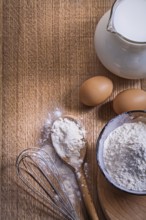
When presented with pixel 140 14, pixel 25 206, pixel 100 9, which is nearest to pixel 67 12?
pixel 100 9

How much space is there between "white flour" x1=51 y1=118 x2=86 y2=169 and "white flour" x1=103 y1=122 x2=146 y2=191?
0.21 feet

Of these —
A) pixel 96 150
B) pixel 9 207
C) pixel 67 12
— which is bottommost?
pixel 9 207

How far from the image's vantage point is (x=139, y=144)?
0.81 m

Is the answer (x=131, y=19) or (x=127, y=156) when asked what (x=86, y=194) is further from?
(x=131, y=19)

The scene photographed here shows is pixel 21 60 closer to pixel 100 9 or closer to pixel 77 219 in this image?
pixel 100 9

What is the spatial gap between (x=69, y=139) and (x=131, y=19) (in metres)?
0.26

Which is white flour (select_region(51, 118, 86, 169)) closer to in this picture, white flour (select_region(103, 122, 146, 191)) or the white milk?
white flour (select_region(103, 122, 146, 191))

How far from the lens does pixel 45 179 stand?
905 mm

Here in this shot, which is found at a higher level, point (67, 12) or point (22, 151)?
point (67, 12)

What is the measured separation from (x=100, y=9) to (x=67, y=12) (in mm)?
68

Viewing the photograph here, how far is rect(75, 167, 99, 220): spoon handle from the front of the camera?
34.0 inches

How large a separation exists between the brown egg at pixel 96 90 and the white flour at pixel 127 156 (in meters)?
0.07

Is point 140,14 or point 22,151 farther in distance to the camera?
point 22,151

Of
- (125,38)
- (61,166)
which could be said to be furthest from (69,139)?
(125,38)
